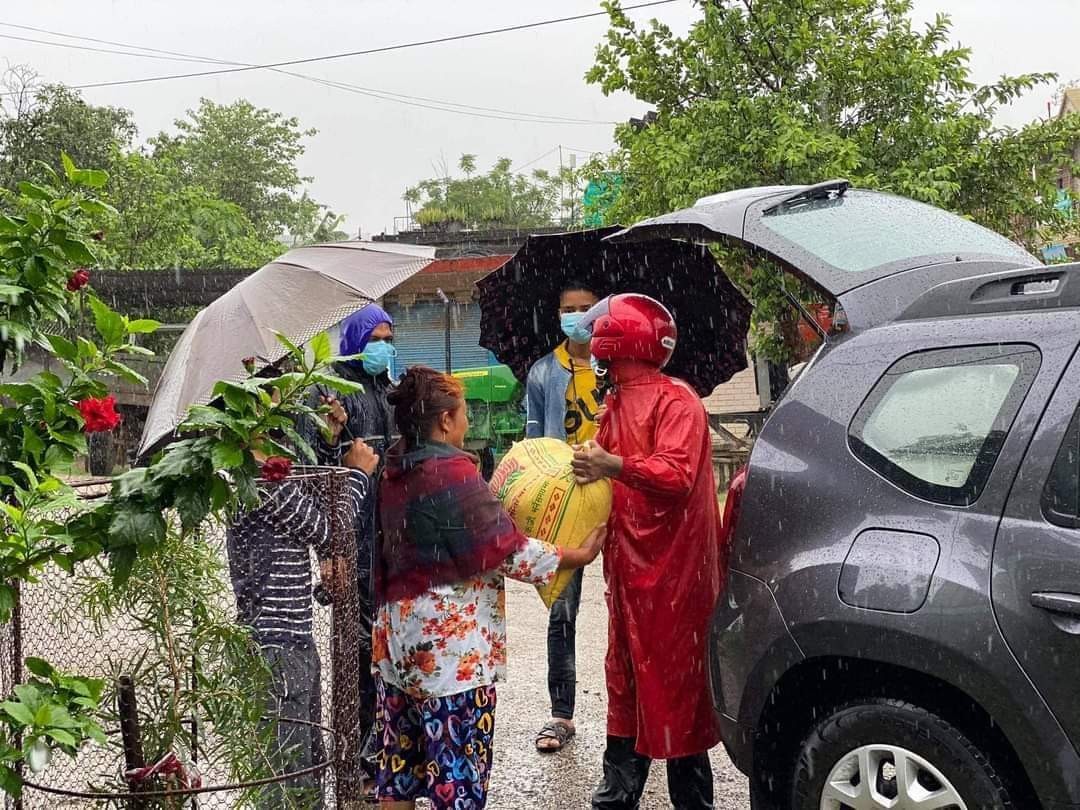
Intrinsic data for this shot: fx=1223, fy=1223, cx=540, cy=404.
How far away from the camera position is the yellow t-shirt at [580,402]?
543 centimetres

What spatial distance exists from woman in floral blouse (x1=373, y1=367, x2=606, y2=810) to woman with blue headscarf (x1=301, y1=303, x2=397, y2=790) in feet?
2.49

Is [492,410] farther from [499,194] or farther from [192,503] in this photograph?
[499,194]

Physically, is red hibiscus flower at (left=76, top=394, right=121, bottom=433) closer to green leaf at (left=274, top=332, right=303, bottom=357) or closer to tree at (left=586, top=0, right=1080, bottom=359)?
green leaf at (left=274, top=332, right=303, bottom=357)

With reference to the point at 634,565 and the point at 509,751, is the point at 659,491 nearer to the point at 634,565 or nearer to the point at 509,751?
the point at 634,565

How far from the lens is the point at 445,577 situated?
12.3ft

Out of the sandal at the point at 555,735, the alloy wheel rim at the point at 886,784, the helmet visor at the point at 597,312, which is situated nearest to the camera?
the alloy wheel rim at the point at 886,784

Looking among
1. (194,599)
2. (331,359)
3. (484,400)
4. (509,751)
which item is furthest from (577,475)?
(484,400)

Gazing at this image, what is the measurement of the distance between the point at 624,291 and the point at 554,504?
1.71 m

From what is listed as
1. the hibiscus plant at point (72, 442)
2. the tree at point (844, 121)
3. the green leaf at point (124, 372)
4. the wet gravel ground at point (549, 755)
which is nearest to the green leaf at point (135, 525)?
the hibiscus plant at point (72, 442)

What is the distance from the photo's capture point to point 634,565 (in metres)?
4.12

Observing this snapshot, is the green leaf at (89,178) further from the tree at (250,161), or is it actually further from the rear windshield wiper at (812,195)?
the tree at (250,161)

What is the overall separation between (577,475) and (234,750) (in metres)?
1.36

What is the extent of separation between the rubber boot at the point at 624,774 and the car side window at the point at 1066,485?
5.80 ft

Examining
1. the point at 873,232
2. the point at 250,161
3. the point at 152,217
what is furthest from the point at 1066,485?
the point at 250,161
